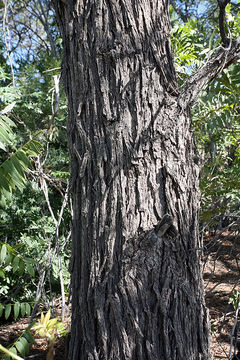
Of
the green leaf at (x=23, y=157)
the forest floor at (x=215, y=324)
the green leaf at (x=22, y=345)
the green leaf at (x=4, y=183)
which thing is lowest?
the green leaf at (x=22, y=345)

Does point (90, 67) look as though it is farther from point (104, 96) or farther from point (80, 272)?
point (80, 272)

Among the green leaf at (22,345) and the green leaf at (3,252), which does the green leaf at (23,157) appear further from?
the green leaf at (22,345)

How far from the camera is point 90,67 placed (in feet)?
5.80

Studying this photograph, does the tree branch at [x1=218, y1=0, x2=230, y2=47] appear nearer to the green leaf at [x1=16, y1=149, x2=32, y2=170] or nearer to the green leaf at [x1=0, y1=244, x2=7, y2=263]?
the green leaf at [x1=16, y1=149, x2=32, y2=170]

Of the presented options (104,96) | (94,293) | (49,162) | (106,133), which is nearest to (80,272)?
(94,293)

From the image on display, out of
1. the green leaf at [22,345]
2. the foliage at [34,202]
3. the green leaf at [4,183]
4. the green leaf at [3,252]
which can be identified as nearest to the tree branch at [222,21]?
the green leaf at [4,183]

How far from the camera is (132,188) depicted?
1.66 meters

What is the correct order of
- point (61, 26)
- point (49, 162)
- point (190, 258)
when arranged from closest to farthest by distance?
point (190, 258) < point (61, 26) < point (49, 162)

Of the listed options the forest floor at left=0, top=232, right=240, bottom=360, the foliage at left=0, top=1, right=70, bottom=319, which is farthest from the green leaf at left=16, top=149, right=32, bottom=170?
the foliage at left=0, top=1, right=70, bottom=319

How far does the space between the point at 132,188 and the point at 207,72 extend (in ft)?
2.41

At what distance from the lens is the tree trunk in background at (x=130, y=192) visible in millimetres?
1591

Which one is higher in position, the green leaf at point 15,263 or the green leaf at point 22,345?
the green leaf at point 15,263

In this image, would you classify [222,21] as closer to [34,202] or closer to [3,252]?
[3,252]

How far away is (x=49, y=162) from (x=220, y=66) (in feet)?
11.6
